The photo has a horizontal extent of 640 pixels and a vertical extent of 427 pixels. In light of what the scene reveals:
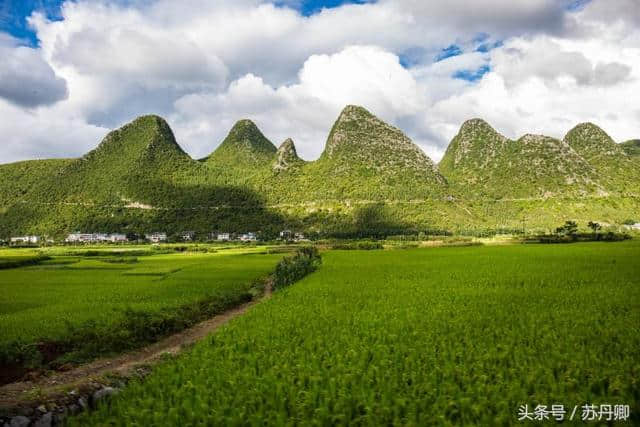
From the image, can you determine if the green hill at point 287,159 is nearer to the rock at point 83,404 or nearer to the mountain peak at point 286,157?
the mountain peak at point 286,157

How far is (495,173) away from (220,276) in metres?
133

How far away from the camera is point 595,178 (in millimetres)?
132000

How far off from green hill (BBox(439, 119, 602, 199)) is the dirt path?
4720 inches

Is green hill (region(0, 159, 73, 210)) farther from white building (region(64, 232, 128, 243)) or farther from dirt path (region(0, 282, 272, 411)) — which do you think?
dirt path (region(0, 282, 272, 411))

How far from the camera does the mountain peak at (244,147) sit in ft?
586

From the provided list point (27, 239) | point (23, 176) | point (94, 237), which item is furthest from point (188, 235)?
point (23, 176)

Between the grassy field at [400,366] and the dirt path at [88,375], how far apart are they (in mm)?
1547

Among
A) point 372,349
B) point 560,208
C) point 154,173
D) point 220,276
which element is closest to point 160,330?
point 372,349

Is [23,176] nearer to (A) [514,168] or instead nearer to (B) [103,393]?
(A) [514,168]

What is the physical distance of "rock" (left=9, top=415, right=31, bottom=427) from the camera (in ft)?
24.4

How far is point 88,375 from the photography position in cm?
1205

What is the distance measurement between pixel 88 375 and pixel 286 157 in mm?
134149

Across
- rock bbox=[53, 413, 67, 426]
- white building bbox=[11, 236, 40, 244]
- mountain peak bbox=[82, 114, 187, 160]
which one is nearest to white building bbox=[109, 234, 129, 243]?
white building bbox=[11, 236, 40, 244]

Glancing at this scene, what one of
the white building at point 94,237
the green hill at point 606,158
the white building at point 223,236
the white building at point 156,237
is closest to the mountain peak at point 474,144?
the green hill at point 606,158
